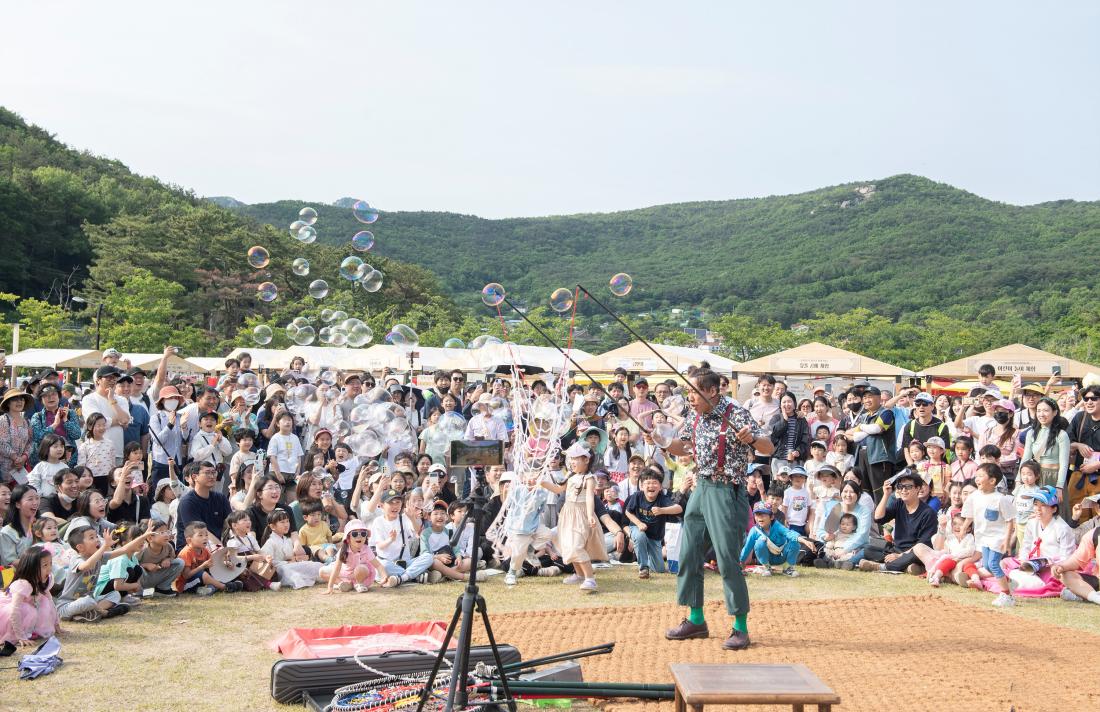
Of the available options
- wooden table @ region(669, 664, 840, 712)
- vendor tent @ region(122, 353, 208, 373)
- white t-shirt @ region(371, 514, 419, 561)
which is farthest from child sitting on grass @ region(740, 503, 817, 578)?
vendor tent @ region(122, 353, 208, 373)

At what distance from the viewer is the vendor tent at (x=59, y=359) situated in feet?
81.5

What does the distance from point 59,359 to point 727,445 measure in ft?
81.2

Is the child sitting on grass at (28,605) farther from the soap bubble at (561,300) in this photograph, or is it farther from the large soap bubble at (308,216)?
the large soap bubble at (308,216)

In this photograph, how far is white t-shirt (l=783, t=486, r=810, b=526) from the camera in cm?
1065

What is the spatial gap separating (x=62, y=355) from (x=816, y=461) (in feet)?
75.8

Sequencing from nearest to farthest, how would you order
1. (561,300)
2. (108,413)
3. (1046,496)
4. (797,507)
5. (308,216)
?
(1046,496) → (108,413) → (797,507) → (561,300) → (308,216)

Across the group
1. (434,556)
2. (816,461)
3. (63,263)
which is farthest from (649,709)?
(63,263)

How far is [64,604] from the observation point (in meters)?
7.13

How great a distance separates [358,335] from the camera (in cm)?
1380

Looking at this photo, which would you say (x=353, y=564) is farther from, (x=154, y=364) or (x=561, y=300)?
(x=154, y=364)

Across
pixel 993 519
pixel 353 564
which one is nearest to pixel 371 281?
pixel 353 564

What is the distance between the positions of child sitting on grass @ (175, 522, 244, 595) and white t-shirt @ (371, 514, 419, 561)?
139 centimetres

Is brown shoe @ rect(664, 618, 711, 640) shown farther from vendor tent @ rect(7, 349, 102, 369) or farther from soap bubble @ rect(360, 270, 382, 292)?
vendor tent @ rect(7, 349, 102, 369)

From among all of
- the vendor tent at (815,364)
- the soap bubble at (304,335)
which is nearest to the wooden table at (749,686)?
the soap bubble at (304,335)
